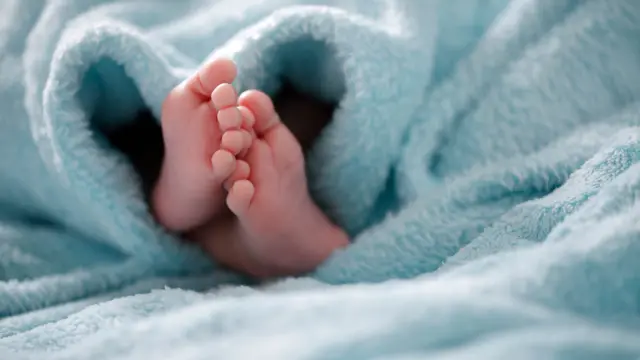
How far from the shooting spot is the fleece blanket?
0.50m

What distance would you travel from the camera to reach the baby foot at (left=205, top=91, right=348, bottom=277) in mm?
506

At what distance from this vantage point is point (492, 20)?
0.63 metres

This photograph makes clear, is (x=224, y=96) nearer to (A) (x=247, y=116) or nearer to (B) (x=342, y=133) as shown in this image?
(A) (x=247, y=116)

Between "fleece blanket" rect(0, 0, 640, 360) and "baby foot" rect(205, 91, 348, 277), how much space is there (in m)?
0.03

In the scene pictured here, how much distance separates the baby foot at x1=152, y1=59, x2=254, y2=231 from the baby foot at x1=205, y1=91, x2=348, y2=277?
16 mm

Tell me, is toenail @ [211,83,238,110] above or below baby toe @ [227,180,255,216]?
above

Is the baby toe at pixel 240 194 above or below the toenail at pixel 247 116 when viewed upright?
below

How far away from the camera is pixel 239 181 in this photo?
49 centimetres

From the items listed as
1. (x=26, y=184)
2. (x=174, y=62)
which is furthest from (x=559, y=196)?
(x=26, y=184)

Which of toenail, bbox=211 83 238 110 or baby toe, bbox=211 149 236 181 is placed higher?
toenail, bbox=211 83 238 110

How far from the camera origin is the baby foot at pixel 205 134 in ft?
1.55

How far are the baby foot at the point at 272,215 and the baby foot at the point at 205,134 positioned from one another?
0.05 ft

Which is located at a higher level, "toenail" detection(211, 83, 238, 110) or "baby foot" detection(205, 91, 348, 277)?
"toenail" detection(211, 83, 238, 110)

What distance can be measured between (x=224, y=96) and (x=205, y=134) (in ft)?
0.14
